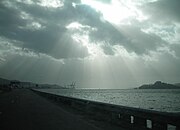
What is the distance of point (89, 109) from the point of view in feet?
80.7

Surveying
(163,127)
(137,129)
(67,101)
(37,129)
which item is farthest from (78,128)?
(67,101)

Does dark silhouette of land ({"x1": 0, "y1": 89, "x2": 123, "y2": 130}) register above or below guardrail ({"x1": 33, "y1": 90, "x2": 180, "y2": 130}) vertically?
below

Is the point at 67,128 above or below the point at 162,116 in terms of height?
→ below

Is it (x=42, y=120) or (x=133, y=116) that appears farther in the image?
(x=42, y=120)

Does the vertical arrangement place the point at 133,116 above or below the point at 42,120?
above

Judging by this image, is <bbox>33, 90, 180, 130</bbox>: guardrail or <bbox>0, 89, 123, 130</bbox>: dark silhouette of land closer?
<bbox>33, 90, 180, 130</bbox>: guardrail

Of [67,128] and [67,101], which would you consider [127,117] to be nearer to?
[67,128]

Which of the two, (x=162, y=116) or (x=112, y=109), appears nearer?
(x=162, y=116)

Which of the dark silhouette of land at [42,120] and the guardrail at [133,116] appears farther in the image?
the dark silhouette of land at [42,120]

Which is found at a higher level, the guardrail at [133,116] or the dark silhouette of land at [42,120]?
the guardrail at [133,116]

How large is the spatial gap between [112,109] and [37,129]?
522 centimetres

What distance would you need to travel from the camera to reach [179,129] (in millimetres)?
10641

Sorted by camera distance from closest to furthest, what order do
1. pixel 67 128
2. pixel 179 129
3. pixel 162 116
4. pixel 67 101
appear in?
pixel 179 129
pixel 162 116
pixel 67 128
pixel 67 101

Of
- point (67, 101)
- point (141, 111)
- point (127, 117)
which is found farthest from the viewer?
point (67, 101)
